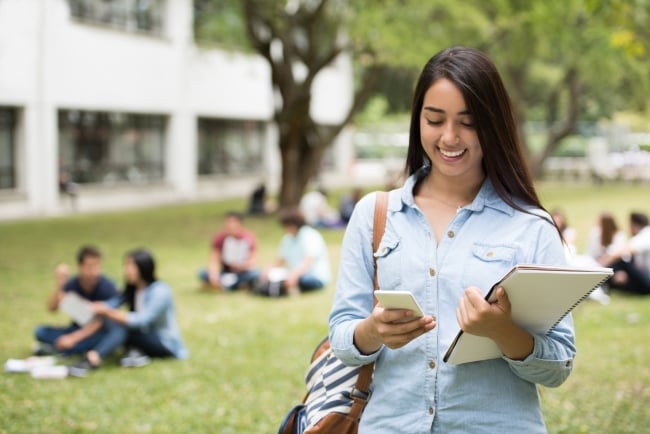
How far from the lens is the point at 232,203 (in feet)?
90.5

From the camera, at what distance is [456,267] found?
90.0 inches

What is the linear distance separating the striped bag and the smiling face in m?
0.22

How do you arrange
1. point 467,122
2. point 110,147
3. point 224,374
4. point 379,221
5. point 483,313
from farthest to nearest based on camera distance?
point 110,147 → point 224,374 → point 379,221 → point 467,122 → point 483,313

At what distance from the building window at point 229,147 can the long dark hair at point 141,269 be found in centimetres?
2284

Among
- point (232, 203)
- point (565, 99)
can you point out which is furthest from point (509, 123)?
point (565, 99)

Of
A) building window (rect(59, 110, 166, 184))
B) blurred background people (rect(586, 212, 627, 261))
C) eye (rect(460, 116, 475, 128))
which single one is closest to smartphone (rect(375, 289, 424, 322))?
eye (rect(460, 116, 475, 128))

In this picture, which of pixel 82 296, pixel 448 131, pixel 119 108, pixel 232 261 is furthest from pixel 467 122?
pixel 119 108

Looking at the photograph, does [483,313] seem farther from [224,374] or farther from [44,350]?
[44,350]

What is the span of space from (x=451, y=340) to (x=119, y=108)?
24.3m

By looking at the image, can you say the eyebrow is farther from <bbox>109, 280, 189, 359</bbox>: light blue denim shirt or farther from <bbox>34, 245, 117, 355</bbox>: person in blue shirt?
<bbox>34, 245, 117, 355</bbox>: person in blue shirt

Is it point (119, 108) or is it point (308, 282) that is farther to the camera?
point (119, 108)

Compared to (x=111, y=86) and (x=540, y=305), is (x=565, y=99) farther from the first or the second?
Answer: (x=540, y=305)

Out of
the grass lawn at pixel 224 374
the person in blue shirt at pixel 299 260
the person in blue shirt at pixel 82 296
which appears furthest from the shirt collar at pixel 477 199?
the person in blue shirt at pixel 299 260

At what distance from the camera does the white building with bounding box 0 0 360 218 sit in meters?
22.1
